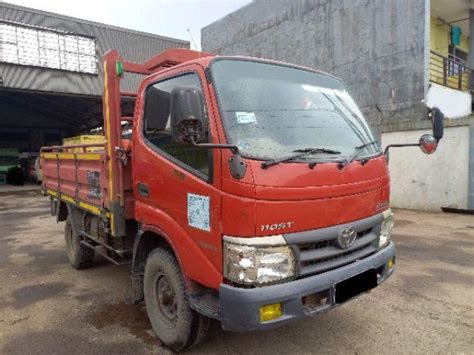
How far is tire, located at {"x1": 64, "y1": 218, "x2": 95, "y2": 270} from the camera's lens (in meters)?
5.44

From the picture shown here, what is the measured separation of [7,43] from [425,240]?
753 inches

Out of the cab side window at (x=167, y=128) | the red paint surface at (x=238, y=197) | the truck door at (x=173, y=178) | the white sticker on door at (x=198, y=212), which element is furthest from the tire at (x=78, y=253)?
the white sticker on door at (x=198, y=212)

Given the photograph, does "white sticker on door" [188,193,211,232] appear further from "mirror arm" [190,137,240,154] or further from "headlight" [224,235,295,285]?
"mirror arm" [190,137,240,154]

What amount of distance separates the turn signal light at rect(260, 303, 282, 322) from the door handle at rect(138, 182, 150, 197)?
4.96 ft

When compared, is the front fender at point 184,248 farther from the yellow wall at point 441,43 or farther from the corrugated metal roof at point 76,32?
the corrugated metal roof at point 76,32

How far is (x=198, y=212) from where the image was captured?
2.71m

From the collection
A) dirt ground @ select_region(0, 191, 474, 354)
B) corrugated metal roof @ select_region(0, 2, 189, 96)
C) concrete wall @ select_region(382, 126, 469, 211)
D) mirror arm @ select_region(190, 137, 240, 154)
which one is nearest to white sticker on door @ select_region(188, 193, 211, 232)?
mirror arm @ select_region(190, 137, 240, 154)

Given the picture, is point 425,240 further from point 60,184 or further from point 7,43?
point 7,43

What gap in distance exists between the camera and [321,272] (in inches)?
103

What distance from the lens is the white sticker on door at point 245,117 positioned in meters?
2.67

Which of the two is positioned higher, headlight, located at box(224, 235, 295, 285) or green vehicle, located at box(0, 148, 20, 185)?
green vehicle, located at box(0, 148, 20, 185)

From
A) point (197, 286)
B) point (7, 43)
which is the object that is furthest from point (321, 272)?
point (7, 43)

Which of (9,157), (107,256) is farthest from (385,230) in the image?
(9,157)

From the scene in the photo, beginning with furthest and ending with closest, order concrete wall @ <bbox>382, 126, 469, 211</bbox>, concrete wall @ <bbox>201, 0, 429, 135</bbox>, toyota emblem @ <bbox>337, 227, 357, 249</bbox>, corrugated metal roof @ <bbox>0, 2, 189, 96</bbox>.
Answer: corrugated metal roof @ <bbox>0, 2, 189, 96</bbox> → concrete wall @ <bbox>201, 0, 429, 135</bbox> → concrete wall @ <bbox>382, 126, 469, 211</bbox> → toyota emblem @ <bbox>337, 227, 357, 249</bbox>
